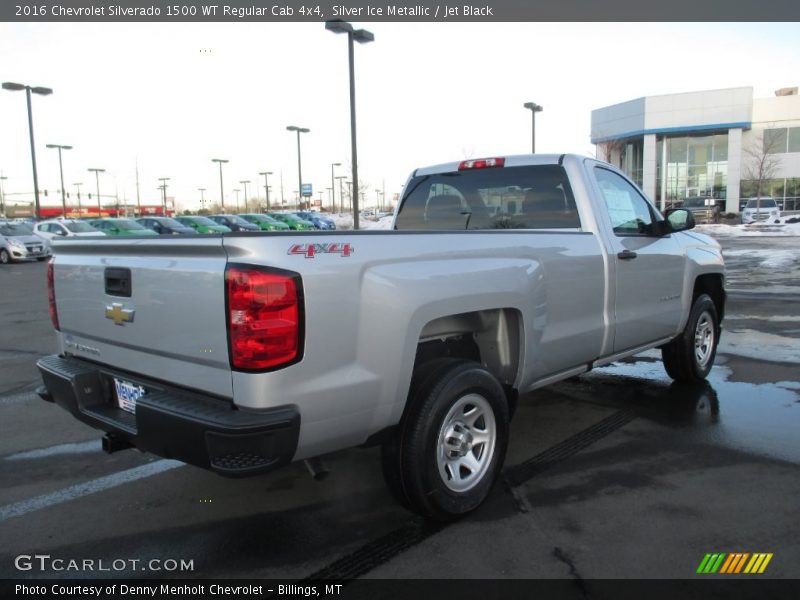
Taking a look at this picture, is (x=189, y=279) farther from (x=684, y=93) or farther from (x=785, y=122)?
(x=785, y=122)

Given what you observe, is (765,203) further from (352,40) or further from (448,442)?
(448,442)

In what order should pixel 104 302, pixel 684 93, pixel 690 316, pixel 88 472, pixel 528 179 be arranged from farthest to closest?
1. pixel 684 93
2. pixel 690 316
3. pixel 528 179
4. pixel 88 472
5. pixel 104 302

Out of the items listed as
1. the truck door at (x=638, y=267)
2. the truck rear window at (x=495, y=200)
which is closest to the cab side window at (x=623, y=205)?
the truck door at (x=638, y=267)

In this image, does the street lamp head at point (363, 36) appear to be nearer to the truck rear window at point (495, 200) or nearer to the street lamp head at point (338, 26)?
the street lamp head at point (338, 26)

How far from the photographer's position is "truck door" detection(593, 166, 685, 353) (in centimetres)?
479

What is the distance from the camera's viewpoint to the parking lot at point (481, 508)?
3.05 m

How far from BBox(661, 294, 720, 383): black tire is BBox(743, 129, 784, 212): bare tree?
46.8 meters

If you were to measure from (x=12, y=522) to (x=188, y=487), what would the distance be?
0.94m

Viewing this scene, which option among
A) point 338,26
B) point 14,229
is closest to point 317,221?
point 14,229

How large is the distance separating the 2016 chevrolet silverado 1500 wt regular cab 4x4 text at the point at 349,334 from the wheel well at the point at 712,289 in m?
1.75

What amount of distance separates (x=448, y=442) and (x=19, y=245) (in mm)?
26140

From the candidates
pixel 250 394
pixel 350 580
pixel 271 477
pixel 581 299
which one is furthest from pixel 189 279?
pixel 581 299

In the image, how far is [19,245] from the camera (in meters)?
24.6

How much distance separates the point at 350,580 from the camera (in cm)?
290
